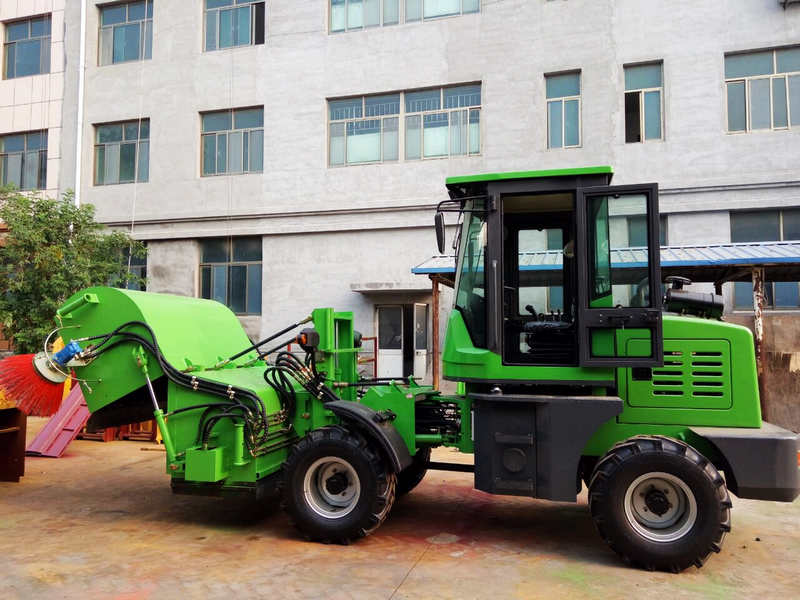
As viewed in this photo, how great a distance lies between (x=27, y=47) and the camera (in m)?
20.1

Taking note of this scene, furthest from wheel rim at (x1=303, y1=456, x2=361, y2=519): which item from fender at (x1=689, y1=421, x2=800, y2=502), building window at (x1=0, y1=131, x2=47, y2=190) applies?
building window at (x1=0, y1=131, x2=47, y2=190)

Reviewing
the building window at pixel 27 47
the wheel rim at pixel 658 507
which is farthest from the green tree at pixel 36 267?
the wheel rim at pixel 658 507

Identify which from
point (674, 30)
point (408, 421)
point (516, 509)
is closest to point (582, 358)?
point (408, 421)

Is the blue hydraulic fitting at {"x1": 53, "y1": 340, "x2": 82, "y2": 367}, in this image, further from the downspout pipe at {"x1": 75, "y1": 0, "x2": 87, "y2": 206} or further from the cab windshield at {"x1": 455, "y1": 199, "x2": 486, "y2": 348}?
the downspout pipe at {"x1": 75, "y1": 0, "x2": 87, "y2": 206}

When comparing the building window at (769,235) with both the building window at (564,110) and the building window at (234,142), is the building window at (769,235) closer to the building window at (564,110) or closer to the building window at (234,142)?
the building window at (564,110)

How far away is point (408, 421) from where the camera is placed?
5.99 metres

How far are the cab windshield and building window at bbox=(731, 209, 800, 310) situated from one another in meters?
10.4

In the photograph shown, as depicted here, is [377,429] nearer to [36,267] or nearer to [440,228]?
[440,228]

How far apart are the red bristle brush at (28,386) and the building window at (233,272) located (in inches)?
440

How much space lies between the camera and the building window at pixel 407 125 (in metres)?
15.9

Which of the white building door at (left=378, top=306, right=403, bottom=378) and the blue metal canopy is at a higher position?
the blue metal canopy

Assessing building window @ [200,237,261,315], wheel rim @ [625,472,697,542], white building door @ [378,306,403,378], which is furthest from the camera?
building window @ [200,237,261,315]

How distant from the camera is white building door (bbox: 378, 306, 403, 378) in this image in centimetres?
1623

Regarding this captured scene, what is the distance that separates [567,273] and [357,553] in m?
3.11
